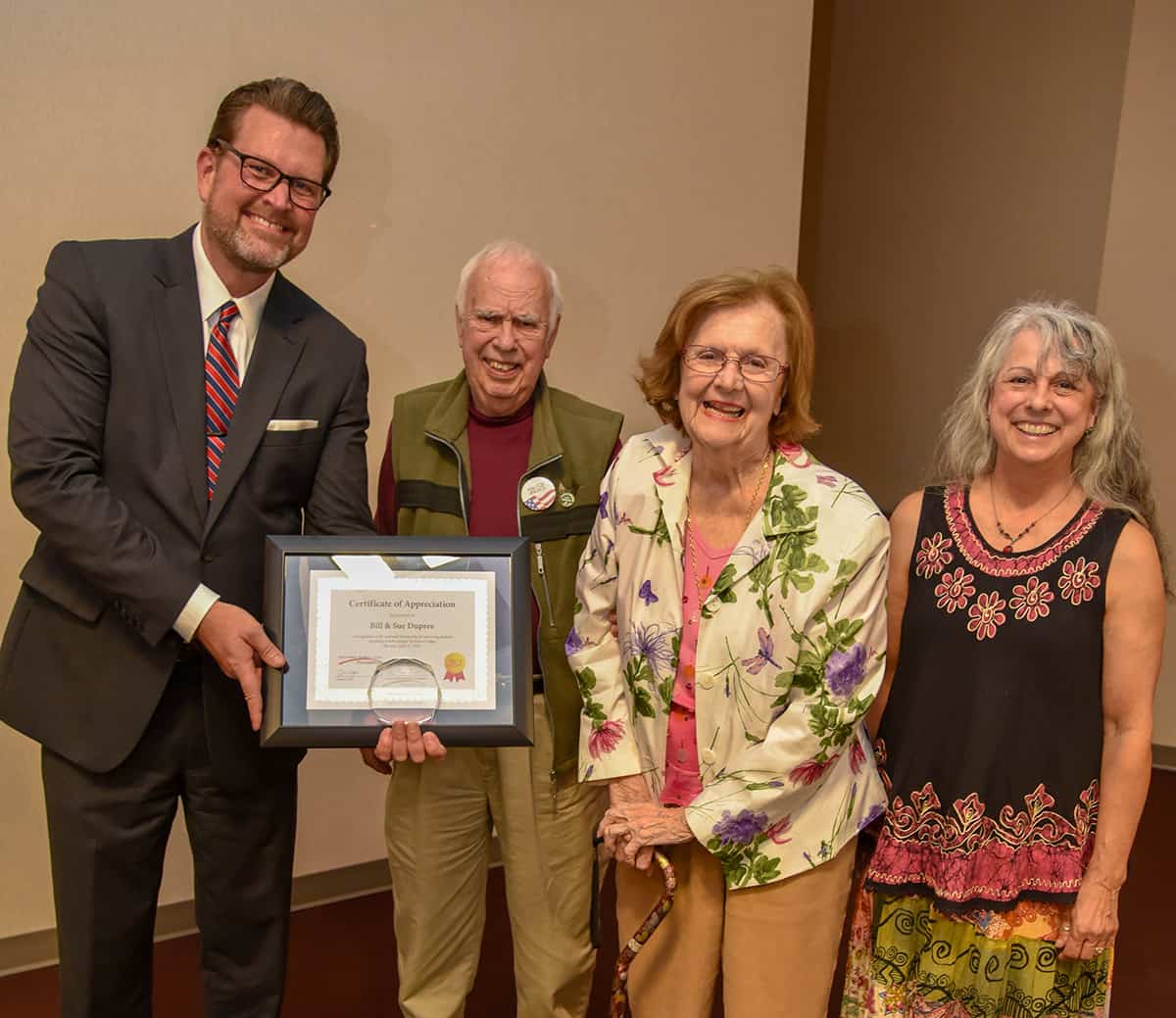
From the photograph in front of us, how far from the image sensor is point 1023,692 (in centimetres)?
194

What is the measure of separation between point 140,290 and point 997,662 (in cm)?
162

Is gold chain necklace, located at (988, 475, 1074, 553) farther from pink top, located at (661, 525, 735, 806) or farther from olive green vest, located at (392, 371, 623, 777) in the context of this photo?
olive green vest, located at (392, 371, 623, 777)

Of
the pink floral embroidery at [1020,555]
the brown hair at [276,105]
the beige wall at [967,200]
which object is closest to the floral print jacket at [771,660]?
the pink floral embroidery at [1020,555]

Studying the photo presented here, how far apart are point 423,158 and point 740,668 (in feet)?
6.45

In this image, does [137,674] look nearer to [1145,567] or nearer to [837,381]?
[1145,567]

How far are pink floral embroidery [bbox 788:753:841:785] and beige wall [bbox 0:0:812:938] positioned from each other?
1877 millimetres

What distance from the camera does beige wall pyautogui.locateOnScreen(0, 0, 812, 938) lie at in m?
2.76

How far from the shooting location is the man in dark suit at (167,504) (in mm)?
1932

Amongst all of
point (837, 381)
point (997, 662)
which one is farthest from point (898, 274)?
point (997, 662)

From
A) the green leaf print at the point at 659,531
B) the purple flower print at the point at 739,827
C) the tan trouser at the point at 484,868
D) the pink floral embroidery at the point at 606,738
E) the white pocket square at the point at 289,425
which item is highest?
the white pocket square at the point at 289,425

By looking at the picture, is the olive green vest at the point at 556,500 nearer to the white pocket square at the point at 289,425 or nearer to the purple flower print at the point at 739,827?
the white pocket square at the point at 289,425

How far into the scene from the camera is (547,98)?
3350 mm

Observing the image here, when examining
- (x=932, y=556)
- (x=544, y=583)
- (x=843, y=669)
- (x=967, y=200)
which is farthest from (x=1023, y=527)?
(x=967, y=200)

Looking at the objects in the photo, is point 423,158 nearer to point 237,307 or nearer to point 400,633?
point 237,307
